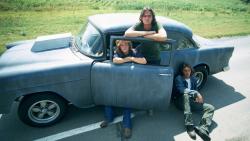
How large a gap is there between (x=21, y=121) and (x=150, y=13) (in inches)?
127

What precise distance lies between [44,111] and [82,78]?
0.96 metres

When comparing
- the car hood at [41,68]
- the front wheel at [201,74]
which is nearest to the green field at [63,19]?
the car hood at [41,68]

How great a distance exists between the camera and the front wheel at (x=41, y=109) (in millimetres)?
4924

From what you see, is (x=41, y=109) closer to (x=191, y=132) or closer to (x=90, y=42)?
(x=90, y=42)

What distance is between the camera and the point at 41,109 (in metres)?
5.12

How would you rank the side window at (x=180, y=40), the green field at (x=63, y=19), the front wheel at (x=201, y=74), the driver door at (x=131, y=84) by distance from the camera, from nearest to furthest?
the driver door at (x=131, y=84)
the side window at (x=180, y=40)
the front wheel at (x=201, y=74)
the green field at (x=63, y=19)

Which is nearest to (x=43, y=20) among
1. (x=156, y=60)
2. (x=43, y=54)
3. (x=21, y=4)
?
(x=21, y=4)

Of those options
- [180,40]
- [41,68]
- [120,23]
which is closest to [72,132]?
[41,68]

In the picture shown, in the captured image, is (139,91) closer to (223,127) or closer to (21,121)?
(223,127)

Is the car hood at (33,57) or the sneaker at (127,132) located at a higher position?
the car hood at (33,57)

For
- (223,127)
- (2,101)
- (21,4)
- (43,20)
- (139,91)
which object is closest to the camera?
(2,101)

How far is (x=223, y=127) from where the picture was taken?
542 centimetres

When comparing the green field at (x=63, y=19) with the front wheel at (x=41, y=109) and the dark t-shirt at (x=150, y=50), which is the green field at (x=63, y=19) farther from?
the dark t-shirt at (x=150, y=50)

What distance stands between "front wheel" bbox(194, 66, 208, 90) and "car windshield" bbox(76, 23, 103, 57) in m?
2.61
